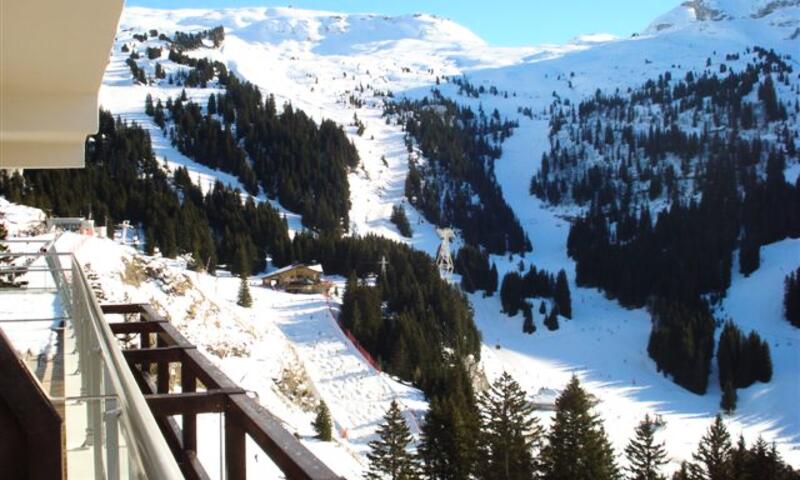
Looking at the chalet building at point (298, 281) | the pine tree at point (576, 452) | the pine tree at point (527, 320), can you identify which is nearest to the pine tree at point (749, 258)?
the pine tree at point (527, 320)

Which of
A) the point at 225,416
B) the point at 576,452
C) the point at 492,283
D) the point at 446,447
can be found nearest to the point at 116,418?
the point at 225,416

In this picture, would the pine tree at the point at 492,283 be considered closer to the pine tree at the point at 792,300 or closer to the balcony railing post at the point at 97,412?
the pine tree at the point at 792,300

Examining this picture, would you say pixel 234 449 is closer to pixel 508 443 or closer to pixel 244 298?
pixel 508 443

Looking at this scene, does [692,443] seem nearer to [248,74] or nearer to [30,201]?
[30,201]

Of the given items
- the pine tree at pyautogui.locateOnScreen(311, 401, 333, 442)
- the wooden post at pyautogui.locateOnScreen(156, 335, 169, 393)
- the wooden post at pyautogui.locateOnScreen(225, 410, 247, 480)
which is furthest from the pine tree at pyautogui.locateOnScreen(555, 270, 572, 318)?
the wooden post at pyautogui.locateOnScreen(225, 410, 247, 480)

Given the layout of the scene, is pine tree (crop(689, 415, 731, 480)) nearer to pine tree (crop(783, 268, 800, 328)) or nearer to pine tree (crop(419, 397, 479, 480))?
pine tree (crop(419, 397, 479, 480))

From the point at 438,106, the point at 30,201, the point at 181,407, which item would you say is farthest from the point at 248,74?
the point at 181,407
